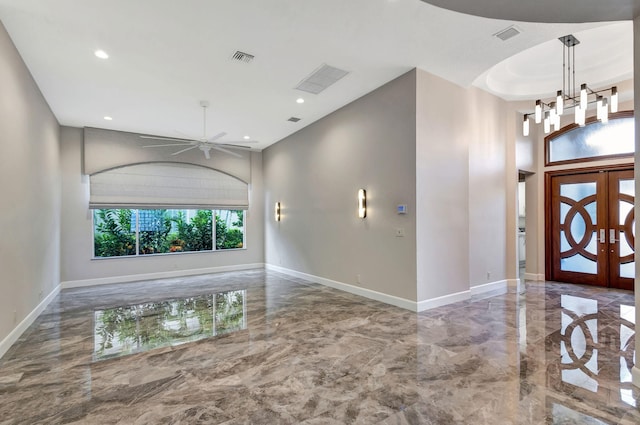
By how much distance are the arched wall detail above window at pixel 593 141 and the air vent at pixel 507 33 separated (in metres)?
4.27

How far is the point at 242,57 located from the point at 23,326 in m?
4.72

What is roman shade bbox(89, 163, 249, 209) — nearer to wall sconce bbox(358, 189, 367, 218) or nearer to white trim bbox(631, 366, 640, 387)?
wall sconce bbox(358, 189, 367, 218)

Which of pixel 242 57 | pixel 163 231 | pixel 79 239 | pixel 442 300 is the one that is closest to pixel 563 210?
pixel 442 300

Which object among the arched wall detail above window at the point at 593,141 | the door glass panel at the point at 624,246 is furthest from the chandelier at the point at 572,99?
the door glass panel at the point at 624,246

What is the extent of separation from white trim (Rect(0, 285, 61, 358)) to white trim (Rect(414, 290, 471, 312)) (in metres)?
5.24

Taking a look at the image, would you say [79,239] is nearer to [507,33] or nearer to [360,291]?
[360,291]

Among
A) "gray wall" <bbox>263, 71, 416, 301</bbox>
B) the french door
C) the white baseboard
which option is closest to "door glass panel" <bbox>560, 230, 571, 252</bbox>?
the french door

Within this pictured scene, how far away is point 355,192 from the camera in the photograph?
6191 millimetres

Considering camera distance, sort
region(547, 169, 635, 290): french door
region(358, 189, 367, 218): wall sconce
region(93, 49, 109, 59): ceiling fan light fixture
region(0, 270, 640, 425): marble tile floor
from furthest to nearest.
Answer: region(547, 169, 635, 290): french door, region(358, 189, 367, 218): wall sconce, region(93, 49, 109, 59): ceiling fan light fixture, region(0, 270, 640, 425): marble tile floor

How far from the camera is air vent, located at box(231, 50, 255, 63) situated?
4.35 meters

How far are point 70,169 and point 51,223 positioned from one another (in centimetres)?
179

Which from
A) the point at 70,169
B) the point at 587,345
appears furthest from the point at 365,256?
the point at 70,169

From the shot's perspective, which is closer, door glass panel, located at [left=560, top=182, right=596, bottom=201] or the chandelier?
the chandelier

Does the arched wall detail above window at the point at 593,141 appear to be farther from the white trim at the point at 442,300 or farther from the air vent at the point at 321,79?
the air vent at the point at 321,79
